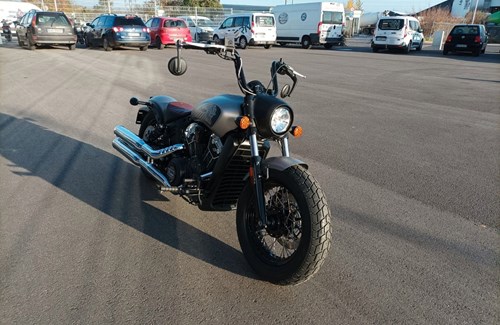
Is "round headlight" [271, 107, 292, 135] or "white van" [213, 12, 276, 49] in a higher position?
"white van" [213, 12, 276, 49]

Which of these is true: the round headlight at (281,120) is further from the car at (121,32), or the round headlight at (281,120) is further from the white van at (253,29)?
the white van at (253,29)

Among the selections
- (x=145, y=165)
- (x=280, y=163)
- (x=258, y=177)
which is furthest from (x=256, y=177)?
(x=145, y=165)

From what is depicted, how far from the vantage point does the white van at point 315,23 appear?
25.4m

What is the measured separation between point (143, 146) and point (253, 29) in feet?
69.8

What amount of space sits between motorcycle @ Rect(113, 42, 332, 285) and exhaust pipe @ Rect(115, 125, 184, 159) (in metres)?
0.04

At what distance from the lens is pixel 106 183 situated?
4.44m

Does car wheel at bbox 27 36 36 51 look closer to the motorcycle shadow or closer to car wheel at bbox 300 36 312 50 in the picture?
the motorcycle shadow

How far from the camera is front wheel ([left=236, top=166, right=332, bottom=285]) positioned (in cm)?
251

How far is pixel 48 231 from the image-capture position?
3436 millimetres

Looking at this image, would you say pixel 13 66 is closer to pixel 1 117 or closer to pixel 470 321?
pixel 1 117

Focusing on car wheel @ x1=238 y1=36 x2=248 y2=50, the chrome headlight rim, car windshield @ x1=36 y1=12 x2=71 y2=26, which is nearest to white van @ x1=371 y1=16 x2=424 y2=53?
car wheel @ x1=238 y1=36 x2=248 y2=50

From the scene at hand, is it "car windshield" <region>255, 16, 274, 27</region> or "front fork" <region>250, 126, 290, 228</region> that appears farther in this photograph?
"car windshield" <region>255, 16, 274, 27</region>

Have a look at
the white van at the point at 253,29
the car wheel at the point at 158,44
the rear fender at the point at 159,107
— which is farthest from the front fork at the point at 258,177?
the white van at the point at 253,29

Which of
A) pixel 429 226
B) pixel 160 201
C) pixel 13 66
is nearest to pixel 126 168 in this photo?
pixel 160 201
